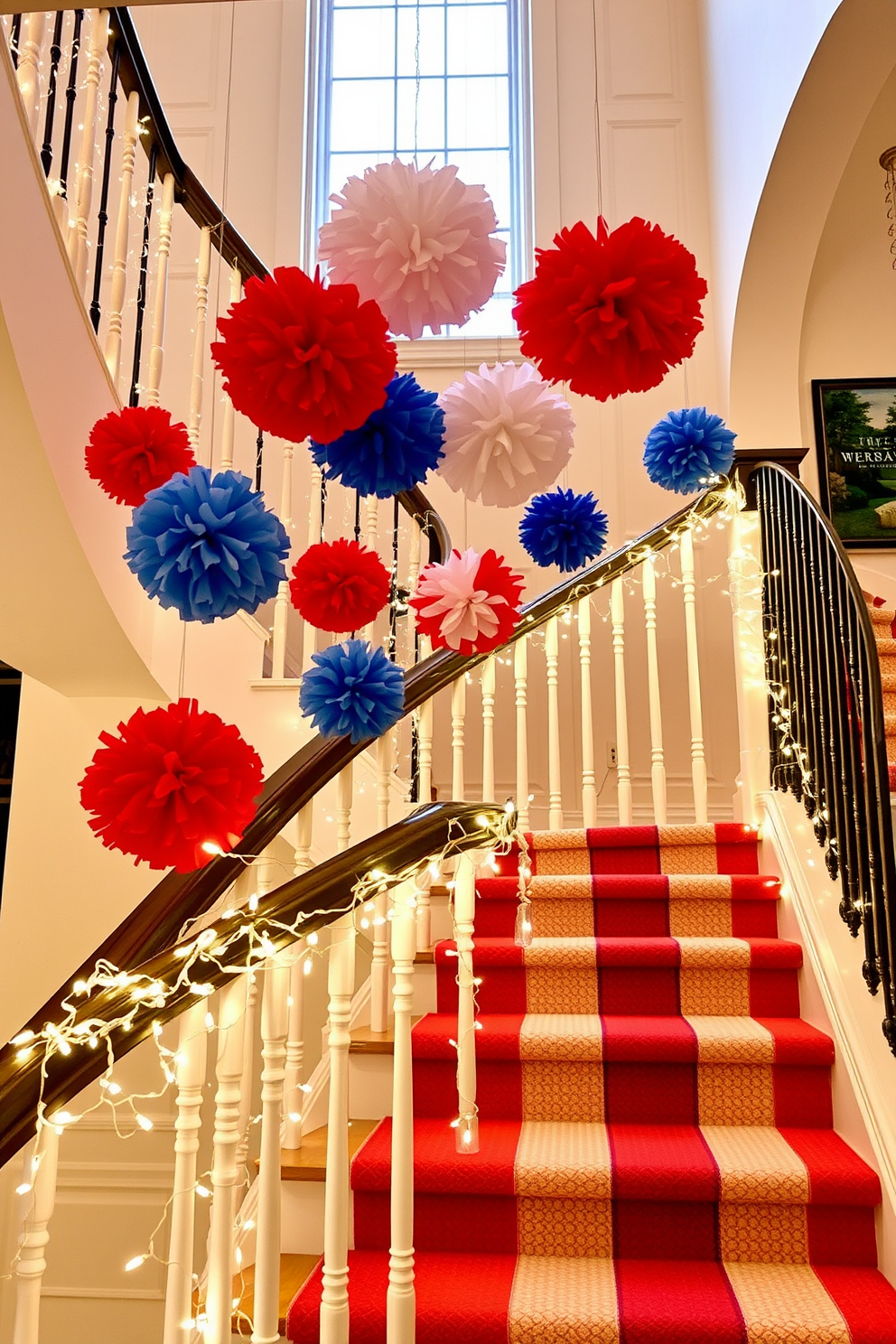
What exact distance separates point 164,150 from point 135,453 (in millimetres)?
1529

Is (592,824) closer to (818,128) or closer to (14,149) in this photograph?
(14,149)

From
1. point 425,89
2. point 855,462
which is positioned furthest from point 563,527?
point 425,89

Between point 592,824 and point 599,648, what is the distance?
1721 millimetres

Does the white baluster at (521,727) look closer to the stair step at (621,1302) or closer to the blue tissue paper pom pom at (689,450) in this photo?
the blue tissue paper pom pom at (689,450)

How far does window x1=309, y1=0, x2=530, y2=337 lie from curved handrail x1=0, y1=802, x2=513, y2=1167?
4.39m

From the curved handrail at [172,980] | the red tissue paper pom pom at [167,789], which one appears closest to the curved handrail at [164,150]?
the red tissue paper pom pom at [167,789]

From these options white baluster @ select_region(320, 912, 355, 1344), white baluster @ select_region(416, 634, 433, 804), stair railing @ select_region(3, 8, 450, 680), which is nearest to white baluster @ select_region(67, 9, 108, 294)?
stair railing @ select_region(3, 8, 450, 680)

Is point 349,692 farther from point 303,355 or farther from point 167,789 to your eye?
point 303,355

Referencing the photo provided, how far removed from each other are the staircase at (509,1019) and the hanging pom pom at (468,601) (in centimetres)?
31

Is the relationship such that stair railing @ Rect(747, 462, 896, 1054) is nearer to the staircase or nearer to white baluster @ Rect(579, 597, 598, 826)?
the staircase

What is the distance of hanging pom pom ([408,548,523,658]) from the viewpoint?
1418mm

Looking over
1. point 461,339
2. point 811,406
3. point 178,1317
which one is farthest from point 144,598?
point 811,406

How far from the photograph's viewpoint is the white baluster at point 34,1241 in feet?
3.50

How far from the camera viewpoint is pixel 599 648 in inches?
180
